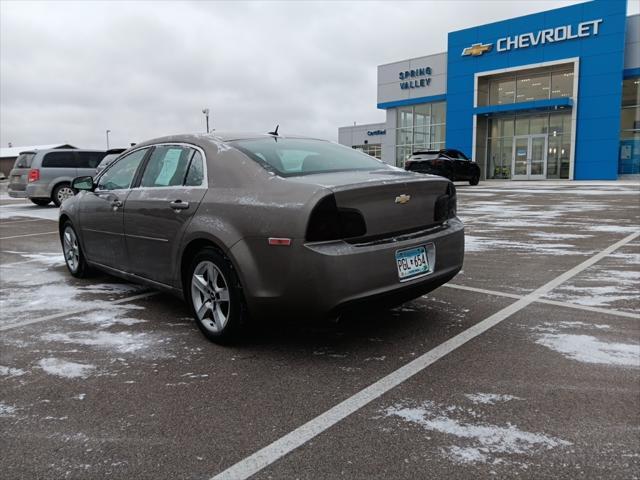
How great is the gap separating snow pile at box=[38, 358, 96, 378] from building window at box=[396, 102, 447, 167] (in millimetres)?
36704

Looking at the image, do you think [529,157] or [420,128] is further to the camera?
[420,128]

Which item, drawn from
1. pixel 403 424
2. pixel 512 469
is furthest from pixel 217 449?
pixel 512 469

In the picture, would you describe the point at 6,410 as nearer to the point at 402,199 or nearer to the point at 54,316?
the point at 54,316

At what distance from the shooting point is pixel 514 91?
3378 centimetres

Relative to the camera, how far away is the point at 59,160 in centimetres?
1638

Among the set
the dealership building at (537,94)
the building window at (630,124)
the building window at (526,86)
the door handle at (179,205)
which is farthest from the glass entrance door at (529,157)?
the door handle at (179,205)

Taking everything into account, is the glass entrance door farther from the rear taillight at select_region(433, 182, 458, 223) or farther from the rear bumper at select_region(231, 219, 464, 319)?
the rear bumper at select_region(231, 219, 464, 319)

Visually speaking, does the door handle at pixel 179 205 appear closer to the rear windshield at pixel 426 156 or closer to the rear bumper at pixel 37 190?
the rear bumper at pixel 37 190

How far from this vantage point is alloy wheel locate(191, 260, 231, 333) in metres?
3.75

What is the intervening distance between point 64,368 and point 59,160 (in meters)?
14.7

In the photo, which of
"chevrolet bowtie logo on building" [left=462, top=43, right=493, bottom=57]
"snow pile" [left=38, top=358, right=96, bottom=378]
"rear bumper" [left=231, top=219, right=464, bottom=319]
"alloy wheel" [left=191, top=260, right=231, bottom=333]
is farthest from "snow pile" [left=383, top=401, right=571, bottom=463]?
"chevrolet bowtie logo on building" [left=462, top=43, right=493, bottom=57]

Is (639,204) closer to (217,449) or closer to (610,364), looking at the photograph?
(610,364)

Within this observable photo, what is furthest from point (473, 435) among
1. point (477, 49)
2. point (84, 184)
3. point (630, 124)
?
point (477, 49)

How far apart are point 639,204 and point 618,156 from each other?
18.7 metres
